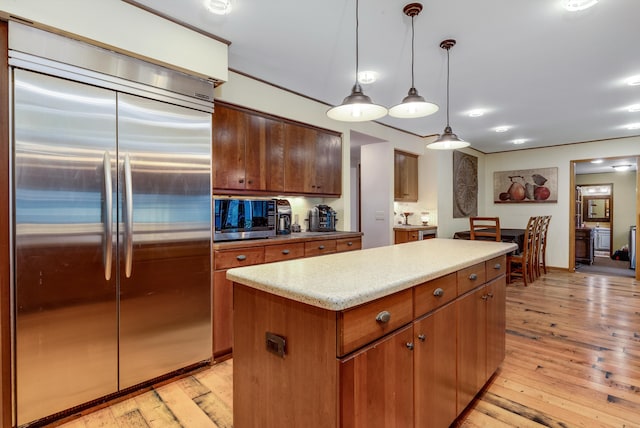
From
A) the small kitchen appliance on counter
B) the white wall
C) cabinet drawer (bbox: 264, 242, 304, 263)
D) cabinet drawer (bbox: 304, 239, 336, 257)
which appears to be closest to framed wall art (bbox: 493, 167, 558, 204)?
the white wall

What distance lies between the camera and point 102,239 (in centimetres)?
188

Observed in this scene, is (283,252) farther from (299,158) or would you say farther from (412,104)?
(412,104)

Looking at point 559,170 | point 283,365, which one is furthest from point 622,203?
point 283,365

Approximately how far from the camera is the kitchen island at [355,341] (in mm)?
1060

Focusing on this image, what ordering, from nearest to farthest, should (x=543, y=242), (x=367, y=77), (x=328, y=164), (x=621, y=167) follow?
1. (x=367, y=77)
2. (x=328, y=164)
3. (x=543, y=242)
4. (x=621, y=167)

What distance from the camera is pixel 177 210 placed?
2201 mm

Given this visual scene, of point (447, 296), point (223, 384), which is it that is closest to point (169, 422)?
point (223, 384)

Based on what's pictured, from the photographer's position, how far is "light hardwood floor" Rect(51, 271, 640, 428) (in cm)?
182

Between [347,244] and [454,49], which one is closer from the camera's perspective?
[454,49]

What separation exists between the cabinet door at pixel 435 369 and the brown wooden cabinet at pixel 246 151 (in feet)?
6.65

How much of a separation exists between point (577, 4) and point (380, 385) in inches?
97.4

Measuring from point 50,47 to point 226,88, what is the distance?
1284mm

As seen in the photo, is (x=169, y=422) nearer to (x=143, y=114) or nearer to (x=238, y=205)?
(x=238, y=205)

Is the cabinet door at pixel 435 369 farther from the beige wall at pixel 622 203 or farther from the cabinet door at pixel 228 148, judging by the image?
the beige wall at pixel 622 203
